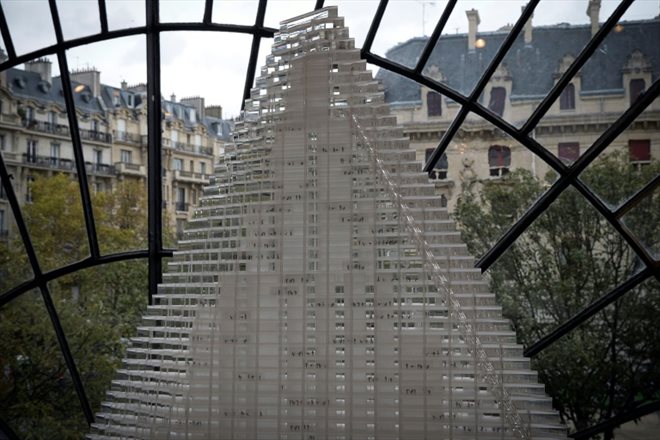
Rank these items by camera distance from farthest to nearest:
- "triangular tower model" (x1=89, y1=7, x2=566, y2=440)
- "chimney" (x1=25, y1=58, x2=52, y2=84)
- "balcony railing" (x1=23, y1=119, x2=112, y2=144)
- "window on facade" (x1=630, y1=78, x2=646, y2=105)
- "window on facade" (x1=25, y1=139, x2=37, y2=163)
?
1. "window on facade" (x1=25, y1=139, x2=37, y2=163)
2. "balcony railing" (x1=23, y1=119, x2=112, y2=144)
3. "chimney" (x1=25, y1=58, x2=52, y2=84)
4. "window on facade" (x1=630, y1=78, x2=646, y2=105)
5. "triangular tower model" (x1=89, y1=7, x2=566, y2=440)

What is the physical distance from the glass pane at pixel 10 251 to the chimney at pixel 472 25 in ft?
15.9

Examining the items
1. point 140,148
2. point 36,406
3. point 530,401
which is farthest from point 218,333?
point 36,406

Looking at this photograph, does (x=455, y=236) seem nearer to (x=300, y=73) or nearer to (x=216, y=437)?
(x=300, y=73)

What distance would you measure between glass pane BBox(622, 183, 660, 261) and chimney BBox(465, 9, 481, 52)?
6.61ft

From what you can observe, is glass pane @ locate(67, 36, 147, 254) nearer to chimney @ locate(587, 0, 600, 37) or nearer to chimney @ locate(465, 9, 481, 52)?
chimney @ locate(465, 9, 481, 52)

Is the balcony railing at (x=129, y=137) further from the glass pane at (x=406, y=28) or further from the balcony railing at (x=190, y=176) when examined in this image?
the glass pane at (x=406, y=28)

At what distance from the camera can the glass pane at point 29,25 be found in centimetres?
893

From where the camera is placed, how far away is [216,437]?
6582mm

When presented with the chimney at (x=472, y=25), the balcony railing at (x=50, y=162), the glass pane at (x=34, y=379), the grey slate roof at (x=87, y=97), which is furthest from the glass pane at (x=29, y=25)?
the chimney at (x=472, y=25)

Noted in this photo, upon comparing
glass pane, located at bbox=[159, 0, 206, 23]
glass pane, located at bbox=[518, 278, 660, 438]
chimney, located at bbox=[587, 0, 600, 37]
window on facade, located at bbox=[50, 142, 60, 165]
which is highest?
glass pane, located at bbox=[159, 0, 206, 23]

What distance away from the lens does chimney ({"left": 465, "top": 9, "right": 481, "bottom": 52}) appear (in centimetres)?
808

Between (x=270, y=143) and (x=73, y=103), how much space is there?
109 inches

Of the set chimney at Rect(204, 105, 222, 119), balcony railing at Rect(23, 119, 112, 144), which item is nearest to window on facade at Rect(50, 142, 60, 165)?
balcony railing at Rect(23, 119, 112, 144)

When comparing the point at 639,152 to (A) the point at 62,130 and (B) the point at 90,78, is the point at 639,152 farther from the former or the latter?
(A) the point at 62,130
